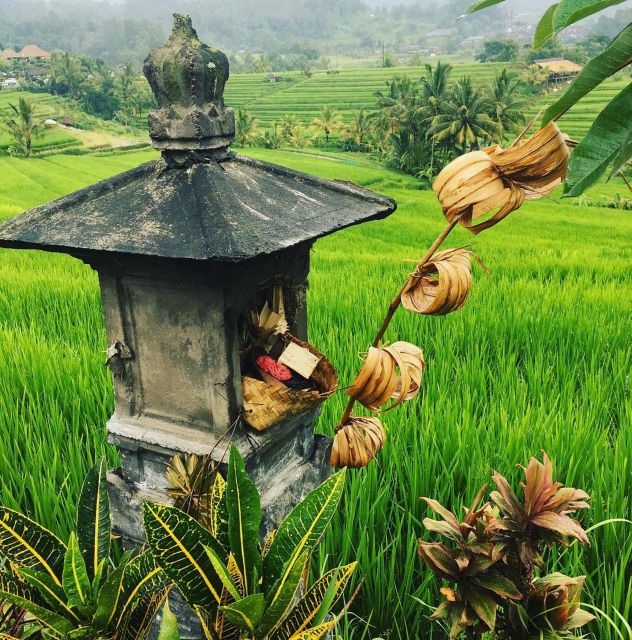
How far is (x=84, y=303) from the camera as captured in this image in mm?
4152

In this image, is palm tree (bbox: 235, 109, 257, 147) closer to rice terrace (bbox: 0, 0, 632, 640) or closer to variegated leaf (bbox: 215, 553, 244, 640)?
rice terrace (bbox: 0, 0, 632, 640)

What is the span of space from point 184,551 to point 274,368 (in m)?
0.59

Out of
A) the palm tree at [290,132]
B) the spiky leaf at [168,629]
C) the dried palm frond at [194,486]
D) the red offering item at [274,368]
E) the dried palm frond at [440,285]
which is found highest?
the dried palm frond at [440,285]

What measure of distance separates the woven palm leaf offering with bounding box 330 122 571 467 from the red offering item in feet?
2.25

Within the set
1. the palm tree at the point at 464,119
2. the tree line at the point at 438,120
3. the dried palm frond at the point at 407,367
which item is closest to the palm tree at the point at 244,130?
the tree line at the point at 438,120

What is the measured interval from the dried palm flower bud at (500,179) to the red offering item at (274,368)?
98 cm

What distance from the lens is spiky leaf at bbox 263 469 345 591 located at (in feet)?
3.43

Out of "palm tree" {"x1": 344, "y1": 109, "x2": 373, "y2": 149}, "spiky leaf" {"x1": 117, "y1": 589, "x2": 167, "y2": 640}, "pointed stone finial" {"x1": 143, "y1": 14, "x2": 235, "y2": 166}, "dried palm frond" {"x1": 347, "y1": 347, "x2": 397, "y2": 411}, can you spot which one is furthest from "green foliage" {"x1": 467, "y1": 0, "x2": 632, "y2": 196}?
"palm tree" {"x1": 344, "y1": 109, "x2": 373, "y2": 149}

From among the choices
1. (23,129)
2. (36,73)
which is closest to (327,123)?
(23,129)

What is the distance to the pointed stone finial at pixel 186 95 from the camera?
1.30m

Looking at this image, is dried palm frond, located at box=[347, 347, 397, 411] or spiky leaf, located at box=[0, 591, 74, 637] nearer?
dried palm frond, located at box=[347, 347, 397, 411]

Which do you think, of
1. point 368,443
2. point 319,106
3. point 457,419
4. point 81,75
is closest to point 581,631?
point 457,419

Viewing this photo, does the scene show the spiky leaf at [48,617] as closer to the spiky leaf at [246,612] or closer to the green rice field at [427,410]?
the spiky leaf at [246,612]

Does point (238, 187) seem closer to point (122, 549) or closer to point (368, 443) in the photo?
point (368, 443)
